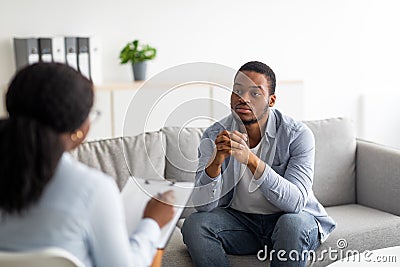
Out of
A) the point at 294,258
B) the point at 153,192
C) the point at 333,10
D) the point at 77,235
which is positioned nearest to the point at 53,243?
the point at 77,235

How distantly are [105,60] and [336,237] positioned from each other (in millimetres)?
2221

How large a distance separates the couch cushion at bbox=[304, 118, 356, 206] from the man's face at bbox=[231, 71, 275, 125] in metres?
0.62

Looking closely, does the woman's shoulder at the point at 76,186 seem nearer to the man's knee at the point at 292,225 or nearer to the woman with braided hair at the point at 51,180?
the woman with braided hair at the point at 51,180

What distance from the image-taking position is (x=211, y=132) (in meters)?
2.69

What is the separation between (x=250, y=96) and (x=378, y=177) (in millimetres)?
879

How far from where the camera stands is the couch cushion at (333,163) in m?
3.12

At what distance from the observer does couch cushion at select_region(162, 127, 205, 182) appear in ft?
9.48

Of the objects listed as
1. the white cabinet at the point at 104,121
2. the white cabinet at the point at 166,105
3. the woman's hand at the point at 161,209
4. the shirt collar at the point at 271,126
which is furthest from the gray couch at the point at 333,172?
the white cabinet at the point at 104,121

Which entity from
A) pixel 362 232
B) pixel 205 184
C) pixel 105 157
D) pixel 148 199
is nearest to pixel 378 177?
pixel 362 232

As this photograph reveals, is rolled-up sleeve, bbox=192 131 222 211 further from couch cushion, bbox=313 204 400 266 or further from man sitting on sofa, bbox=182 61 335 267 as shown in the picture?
couch cushion, bbox=313 204 400 266

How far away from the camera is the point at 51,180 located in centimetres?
151

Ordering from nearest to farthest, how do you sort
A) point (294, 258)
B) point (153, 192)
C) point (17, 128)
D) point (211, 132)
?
1. point (17, 128)
2. point (153, 192)
3. point (294, 258)
4. point (211, 132)

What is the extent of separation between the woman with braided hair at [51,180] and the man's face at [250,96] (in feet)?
3.52

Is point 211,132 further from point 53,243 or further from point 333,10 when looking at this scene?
point 333,10
